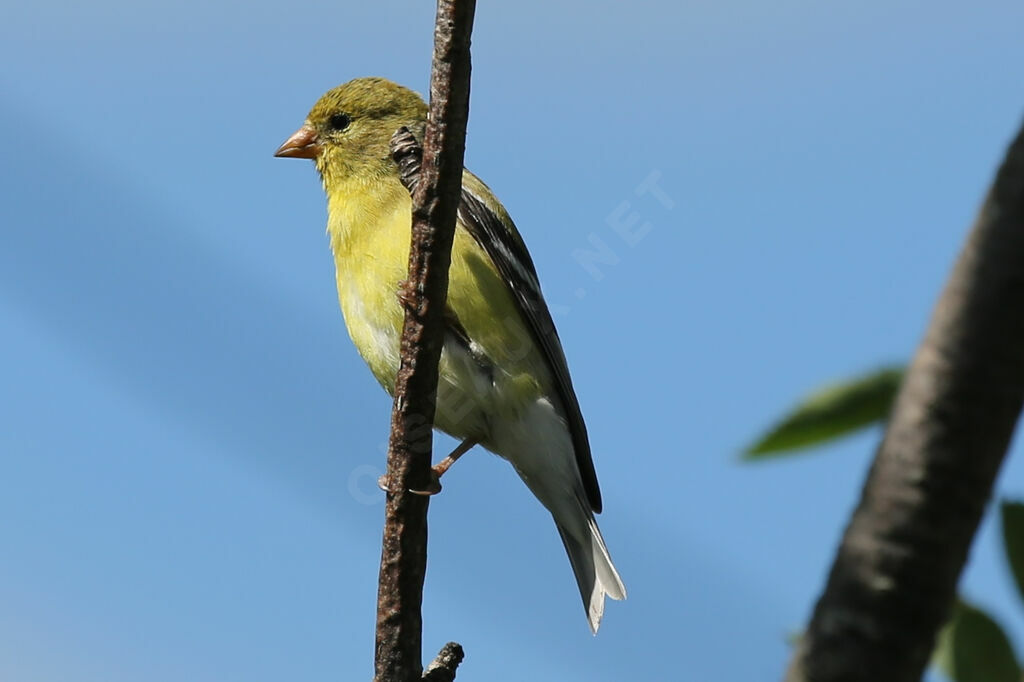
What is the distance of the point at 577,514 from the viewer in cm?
477

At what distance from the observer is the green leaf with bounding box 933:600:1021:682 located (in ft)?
3.57

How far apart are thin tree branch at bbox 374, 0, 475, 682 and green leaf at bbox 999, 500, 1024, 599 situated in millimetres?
1774

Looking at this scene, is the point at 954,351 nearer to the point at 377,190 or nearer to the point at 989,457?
the point at 989,457

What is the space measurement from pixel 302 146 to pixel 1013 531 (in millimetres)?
4683

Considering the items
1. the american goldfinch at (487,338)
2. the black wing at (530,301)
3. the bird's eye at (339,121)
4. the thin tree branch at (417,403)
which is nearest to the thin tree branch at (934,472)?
the thin tree branch at (417,403)

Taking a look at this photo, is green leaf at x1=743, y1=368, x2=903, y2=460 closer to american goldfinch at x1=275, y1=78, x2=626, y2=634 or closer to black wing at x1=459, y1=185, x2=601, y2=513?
american goldfinch at x1=275, y1=78, x2=626, y2=634

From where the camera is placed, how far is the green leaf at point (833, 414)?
3.38ft

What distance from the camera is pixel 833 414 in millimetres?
1036

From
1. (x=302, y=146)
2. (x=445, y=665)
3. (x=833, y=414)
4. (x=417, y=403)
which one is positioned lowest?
(x=833, y=414)

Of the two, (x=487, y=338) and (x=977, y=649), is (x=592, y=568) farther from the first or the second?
(x=977, y=649)

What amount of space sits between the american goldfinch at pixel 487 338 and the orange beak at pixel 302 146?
Answer: 0.27 m

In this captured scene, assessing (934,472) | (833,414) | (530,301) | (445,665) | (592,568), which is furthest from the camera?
(592,568)

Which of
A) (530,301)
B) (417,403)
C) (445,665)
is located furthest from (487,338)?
(445,665)

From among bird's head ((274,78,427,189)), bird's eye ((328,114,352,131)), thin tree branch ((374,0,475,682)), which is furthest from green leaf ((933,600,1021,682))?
bird's eye ((328,114,352,131))
